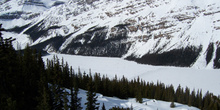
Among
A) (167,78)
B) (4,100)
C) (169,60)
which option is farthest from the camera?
(169,60)

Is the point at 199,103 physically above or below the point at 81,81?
below

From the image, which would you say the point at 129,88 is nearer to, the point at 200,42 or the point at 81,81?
the point at 81,81

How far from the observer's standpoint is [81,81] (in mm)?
82500

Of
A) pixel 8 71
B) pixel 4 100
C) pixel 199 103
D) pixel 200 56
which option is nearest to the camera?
pixel 4 100

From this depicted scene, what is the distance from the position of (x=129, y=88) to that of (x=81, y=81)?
29.9 m

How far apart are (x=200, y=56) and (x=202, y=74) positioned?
150ft

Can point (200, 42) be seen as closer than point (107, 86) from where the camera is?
No

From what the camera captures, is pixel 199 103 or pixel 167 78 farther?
pixel 167 78

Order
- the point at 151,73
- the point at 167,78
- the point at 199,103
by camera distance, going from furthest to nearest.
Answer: the point at 151,73
the point at 167,78
the point at 199,103

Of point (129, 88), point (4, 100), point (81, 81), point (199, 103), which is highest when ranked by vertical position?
point (4, 100)

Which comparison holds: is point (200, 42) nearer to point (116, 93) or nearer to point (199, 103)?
point (199, 103)

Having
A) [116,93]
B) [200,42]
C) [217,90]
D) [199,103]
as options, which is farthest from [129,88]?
[200,42]

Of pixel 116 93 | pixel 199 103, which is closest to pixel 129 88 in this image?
pixel 116 93

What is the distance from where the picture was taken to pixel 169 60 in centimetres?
19225
